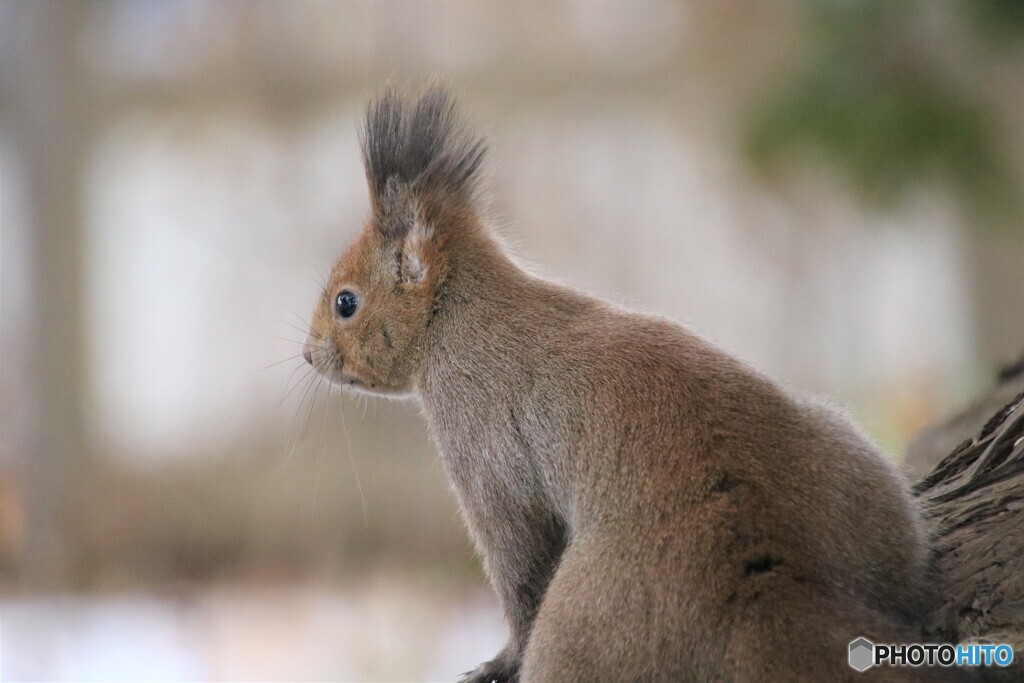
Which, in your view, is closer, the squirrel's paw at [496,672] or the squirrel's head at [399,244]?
the squirrel's paw at [496,672]

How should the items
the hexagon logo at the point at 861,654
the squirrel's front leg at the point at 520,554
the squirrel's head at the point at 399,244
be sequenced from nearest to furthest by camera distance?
1. the hexagon logo at the point at 861,654
2. the squirrel's front leg at the point at 520,554
3. the squirrel's head at the point at 399,244

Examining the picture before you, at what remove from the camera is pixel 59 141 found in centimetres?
471

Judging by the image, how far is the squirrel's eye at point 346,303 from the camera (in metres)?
2.32

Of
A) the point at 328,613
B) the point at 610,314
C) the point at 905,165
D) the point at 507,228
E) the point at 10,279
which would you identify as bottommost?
the point at 328,613

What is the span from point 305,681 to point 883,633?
288 cm

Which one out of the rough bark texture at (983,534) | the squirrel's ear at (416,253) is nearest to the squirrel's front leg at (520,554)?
the squirrel's ear at (416,253)

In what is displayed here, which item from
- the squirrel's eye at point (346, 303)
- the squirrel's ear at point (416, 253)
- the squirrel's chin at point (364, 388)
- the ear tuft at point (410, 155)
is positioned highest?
the ear tuft at point (410, 155)

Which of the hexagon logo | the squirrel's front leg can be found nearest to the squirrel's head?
the squirrel's front leg

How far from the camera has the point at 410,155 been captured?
229 centimetres

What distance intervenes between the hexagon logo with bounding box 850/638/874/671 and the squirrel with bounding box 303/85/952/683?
0.5 inches

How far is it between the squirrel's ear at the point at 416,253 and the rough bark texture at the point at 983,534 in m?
1.10

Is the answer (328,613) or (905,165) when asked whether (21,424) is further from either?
(905,165)

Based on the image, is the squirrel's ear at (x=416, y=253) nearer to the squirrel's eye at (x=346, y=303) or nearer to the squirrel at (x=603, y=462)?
the squirrel at (x=603, y=462)

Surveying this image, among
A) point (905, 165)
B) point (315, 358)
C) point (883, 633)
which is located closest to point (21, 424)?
point (315, 358)
